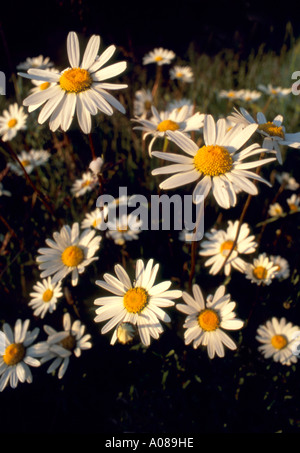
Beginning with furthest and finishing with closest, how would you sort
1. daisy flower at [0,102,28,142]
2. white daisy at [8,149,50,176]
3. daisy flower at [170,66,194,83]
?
daisy flower at [170,66,194,83], daisy flower at [0,102,28,142], white daisy at [8,149,50,176]

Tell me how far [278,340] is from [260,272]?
0.38 metres

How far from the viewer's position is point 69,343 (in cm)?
173

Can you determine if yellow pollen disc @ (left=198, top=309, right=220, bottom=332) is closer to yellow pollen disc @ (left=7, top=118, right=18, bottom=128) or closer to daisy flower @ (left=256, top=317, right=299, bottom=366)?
daisy flower @ (left=256, top=317, right=299, bottom=366)

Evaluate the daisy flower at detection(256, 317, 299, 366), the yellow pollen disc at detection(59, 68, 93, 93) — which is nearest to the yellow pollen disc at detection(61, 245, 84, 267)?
the yellow pollen disc at detection(59, 68, 93, 93)

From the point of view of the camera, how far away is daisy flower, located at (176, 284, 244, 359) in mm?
1508

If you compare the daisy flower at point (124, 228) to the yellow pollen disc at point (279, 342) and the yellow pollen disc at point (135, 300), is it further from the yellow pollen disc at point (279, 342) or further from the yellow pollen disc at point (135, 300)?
the yellow pollen disc at point (279, 342)

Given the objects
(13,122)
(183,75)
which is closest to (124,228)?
→ (13,122)

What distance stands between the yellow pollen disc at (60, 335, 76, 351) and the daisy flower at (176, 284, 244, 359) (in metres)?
0.62
